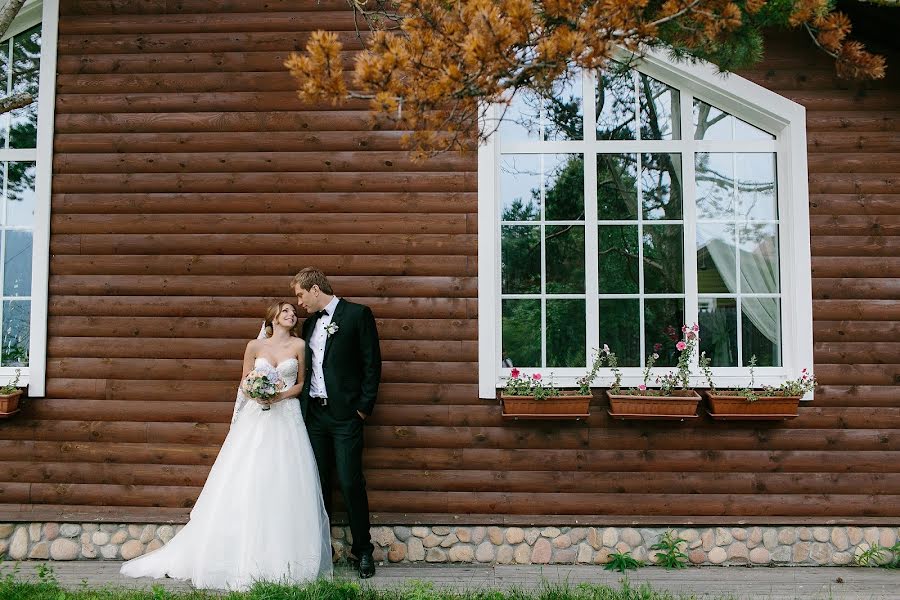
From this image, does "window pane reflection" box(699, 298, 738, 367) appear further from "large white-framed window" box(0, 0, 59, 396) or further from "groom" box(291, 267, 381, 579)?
"large white-framed window" box(0, 0, 59, 396)

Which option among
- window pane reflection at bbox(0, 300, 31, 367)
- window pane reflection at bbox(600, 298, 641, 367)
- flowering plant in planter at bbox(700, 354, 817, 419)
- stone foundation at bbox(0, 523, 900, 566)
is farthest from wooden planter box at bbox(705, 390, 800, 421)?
window pane reflection at bbox(0, 300, 31, 367)

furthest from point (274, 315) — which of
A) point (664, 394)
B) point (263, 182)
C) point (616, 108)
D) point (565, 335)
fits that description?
point (616, 108)

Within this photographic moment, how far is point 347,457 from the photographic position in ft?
13.5

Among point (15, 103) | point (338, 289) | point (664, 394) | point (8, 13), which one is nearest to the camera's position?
point (15, 103)

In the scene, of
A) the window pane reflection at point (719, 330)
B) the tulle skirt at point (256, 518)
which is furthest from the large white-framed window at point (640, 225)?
the tulle skirt at point (256, 518)

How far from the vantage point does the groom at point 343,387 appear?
413cm

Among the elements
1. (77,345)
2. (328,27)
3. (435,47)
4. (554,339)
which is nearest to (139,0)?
(328,27)

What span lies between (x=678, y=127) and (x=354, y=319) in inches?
103

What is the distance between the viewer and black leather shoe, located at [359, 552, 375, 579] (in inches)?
162

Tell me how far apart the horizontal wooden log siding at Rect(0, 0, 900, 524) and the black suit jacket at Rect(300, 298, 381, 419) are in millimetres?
316

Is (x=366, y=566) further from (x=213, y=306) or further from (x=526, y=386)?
(x=213, y=306)

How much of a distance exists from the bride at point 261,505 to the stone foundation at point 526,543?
1.21 feet

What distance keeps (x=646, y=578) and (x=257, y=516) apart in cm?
242

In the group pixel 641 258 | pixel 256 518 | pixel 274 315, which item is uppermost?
pixel 641 258
